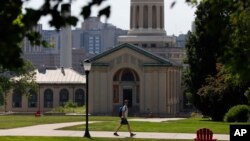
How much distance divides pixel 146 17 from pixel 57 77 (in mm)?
18955

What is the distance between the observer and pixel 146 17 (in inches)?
4469

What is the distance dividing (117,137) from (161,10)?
83905 millimetres

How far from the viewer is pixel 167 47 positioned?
405ft

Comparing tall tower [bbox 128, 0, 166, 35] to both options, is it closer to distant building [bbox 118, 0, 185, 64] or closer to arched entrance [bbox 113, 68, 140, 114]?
distant building [bbox 118, 0, 185, 64]

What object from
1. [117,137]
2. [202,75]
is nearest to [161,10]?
[202,75]

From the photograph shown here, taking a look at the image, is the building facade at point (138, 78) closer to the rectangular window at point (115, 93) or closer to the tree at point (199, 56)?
the rectangular window at point (115, 93)

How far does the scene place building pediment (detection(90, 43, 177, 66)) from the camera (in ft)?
272

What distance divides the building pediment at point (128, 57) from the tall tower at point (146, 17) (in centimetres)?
2860

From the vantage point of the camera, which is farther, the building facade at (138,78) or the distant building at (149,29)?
the distant building at (149,29)

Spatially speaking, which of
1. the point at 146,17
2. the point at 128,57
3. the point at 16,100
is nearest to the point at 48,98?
the point at 16,100

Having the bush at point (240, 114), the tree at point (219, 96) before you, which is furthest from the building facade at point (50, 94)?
the bush at point (240, 114)

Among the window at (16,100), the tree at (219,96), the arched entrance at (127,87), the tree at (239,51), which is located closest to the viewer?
the tree at (239,51)

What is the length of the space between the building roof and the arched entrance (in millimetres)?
15979

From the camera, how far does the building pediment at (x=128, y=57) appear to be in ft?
272
